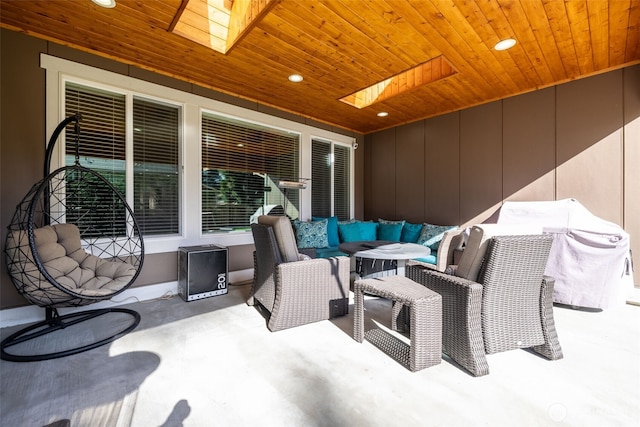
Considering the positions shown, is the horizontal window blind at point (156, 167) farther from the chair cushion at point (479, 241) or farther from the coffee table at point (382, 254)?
the chair cushion at point (479, 241)

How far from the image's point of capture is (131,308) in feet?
9.75

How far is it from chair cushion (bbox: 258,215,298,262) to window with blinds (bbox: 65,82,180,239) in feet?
5.87

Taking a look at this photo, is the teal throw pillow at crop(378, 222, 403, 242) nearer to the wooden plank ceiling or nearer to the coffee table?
the coffee table

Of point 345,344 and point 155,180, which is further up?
point 155,180

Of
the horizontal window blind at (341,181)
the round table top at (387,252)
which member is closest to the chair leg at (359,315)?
the round table top at (387,252)

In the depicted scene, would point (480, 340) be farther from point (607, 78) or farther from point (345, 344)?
point (607, 78)

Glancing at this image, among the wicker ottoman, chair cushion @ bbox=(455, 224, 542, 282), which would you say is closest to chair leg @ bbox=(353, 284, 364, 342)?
the wicker ottoman

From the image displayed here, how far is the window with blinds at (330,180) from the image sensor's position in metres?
5.19

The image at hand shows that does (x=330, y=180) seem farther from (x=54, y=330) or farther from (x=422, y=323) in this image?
(x=54, y=330)

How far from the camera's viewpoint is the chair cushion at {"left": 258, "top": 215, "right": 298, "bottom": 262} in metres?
2.47

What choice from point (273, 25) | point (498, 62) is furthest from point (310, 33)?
point (498, 62)

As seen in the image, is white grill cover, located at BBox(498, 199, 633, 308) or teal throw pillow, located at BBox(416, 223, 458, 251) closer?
white grill cover, located at BBox(498, 199, 633, 308)

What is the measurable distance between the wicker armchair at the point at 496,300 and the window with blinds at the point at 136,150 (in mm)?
3272

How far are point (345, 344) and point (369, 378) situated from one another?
0.45 metres
